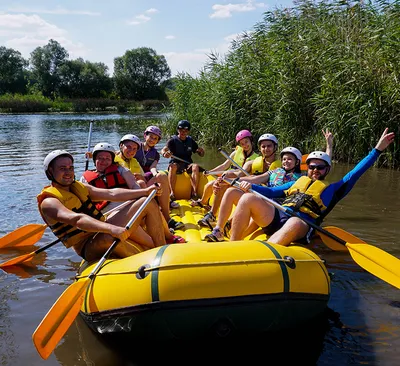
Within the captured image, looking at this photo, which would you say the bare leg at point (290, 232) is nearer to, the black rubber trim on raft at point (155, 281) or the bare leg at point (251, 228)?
the bare leg at point (251, 228)

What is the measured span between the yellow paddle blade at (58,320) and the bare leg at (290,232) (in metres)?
1.55

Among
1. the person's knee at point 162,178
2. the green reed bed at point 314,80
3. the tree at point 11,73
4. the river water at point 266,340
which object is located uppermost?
the tree at point 11,73

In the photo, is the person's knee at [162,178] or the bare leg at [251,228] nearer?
the bare leg at [251,228]

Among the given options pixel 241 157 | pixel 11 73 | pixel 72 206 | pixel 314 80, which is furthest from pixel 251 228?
pixel 11 73

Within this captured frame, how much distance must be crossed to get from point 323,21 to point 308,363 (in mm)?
8539

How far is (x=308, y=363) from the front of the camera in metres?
2.83

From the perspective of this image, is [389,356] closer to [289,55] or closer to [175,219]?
[175,219]

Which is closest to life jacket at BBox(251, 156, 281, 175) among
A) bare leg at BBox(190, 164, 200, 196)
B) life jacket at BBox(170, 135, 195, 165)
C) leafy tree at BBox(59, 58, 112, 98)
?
bare leg at BBox(190, 164, 200, 196)

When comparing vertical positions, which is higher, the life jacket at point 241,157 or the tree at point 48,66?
the tree at point 48,66

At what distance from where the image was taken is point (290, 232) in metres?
3.71

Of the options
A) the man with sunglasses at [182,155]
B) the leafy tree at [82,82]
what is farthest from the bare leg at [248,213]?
the leafy tree at [82,82]

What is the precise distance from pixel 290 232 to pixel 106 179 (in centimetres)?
175

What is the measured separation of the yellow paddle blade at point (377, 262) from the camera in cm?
342

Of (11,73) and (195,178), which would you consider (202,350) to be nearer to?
(195,178)
